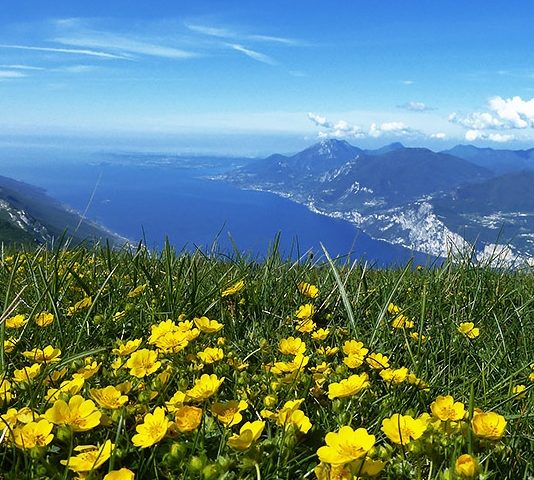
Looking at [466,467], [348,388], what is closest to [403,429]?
[466,467]

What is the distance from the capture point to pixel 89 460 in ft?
4.82

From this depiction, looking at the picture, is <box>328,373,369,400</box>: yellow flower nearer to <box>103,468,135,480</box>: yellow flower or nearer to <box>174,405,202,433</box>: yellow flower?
<box>174,405,202,433</box>: yellow flower

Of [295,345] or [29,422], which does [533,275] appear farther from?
[29,422]

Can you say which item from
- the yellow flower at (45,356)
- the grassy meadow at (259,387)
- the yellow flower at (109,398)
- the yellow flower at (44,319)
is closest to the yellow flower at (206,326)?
the grassy meadow at (259,387)

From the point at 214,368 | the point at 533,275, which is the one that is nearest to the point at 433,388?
the point at 214,368

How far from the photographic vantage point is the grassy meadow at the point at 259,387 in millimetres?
1498

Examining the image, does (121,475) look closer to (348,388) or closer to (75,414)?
(75,414)

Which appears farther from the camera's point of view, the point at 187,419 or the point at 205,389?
the point at 205,389

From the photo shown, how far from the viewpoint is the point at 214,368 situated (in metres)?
2.31

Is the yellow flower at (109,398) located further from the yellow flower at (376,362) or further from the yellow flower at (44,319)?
the yellow flower at (44,319)

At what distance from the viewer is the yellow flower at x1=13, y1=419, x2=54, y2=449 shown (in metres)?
1.51

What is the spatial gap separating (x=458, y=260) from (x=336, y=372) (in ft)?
10.9

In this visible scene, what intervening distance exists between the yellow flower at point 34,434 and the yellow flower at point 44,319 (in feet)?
4.56

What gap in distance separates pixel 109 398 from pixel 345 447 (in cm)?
83
